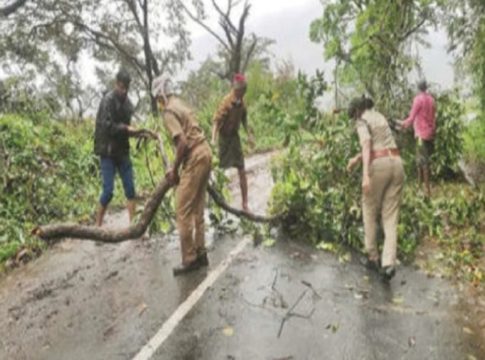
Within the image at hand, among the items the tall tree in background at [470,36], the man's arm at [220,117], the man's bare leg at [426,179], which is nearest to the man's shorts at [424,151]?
the man's bare leg at [426,179]

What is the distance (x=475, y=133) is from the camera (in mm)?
17375

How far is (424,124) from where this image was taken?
1198 centimetres

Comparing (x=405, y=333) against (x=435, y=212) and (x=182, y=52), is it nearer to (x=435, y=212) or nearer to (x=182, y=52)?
(x=435, y=212)

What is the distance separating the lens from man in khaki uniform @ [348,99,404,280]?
24.1 feet

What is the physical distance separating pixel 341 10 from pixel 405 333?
18.2m

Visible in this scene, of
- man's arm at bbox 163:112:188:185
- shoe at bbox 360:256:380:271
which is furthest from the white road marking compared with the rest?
shoe at bbox 360:256:380:271

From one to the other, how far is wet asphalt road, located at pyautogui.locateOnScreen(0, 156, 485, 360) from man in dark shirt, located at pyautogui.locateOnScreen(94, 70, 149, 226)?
38.3 inches

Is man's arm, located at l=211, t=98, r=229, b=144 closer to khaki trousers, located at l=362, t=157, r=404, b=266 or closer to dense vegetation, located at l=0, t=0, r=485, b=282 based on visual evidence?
dense vegetation, located at l=0, t=0, r=485, b=282

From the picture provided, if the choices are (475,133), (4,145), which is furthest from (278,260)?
(475,133)

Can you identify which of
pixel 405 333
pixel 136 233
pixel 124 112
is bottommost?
pixel 405 333

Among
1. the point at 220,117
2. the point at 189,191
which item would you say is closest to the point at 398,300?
the point at 189,191

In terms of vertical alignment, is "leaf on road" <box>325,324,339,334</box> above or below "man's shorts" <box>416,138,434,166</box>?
below

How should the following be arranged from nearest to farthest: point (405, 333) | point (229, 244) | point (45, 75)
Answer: point (405, 333) → point (229, 244) → point (45, 75)

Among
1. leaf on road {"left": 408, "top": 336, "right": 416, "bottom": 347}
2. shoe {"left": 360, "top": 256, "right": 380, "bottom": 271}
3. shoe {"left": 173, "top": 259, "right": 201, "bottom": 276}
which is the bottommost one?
leaf on road {"left": 408, "top": 336, "right": 416, "bottom": 347}
